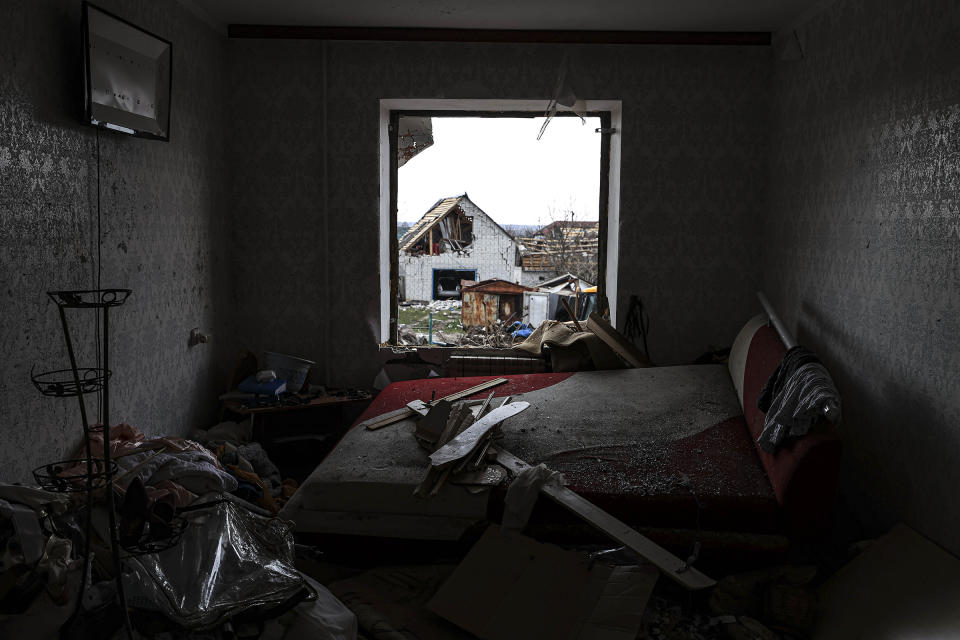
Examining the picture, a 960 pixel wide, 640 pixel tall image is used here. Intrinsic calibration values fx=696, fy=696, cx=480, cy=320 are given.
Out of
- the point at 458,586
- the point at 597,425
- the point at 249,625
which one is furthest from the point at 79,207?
the point at 597,425

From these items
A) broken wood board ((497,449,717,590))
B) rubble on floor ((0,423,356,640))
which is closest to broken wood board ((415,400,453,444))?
broken wood board ((497,449,717,590))

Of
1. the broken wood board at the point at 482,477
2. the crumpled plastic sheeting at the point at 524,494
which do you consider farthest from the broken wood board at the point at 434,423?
the crumpled plastic sheeting at the point at 524,494

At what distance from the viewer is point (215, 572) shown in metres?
2.09

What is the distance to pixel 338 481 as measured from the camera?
272cm

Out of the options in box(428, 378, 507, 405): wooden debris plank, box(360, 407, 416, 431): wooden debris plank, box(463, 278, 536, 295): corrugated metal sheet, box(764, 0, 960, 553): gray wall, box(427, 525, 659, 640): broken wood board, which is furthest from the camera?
box(463, 278, 536, 295): corrugated metal sheet

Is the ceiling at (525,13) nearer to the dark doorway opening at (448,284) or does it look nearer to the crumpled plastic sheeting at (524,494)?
the dark doorway opening at (448,284)

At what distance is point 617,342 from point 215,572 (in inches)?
114

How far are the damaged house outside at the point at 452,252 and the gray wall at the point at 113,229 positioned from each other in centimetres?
132

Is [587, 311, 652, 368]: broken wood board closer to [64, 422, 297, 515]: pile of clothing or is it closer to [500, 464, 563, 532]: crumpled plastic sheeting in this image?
[500, 464, 563, 532]: crumpled plastic sheeting

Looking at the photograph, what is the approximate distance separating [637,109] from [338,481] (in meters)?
3.19

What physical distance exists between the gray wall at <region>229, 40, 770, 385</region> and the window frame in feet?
0.33

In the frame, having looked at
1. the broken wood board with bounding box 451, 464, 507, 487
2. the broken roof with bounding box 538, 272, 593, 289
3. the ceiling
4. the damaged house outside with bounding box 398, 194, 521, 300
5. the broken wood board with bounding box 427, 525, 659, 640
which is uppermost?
the ceiling

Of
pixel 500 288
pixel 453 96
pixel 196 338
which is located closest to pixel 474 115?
pixel 453 96

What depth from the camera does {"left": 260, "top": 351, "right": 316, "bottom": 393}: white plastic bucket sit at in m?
4.42
